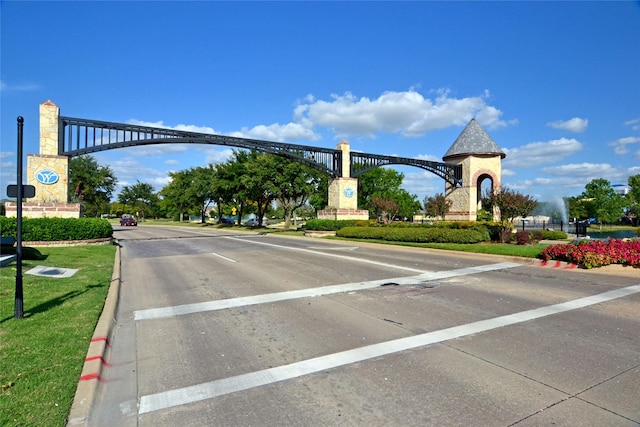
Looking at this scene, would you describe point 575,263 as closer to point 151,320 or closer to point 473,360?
point 473,360

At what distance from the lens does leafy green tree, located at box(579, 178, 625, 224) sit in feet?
188

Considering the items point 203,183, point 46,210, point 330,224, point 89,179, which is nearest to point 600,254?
point 330,224

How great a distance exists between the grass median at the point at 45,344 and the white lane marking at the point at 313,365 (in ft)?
2.62

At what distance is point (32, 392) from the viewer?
360 cm

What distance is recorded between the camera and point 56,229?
62.3 ft

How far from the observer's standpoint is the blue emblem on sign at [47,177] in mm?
20556

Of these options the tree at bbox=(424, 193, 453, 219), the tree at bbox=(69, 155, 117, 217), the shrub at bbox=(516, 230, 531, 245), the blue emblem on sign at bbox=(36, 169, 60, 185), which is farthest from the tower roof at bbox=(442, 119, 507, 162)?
the tree at bbox=(69, 155, 117, 217)

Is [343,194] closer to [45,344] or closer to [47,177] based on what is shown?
[47,177]

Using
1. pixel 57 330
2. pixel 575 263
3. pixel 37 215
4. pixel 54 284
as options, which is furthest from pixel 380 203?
pixel 57 330

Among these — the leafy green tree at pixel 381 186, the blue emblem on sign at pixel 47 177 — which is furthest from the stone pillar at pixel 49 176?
the leafy green tree at pixel 381 186

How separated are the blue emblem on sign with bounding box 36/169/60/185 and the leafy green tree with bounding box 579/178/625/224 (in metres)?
64.6

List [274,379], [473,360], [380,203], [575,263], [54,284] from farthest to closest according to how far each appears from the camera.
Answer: [380,203]
[575,263]
[54,284]
[473,360]
[274,379]

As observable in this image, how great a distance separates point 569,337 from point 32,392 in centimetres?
635

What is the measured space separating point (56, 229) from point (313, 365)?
19.3 metres
